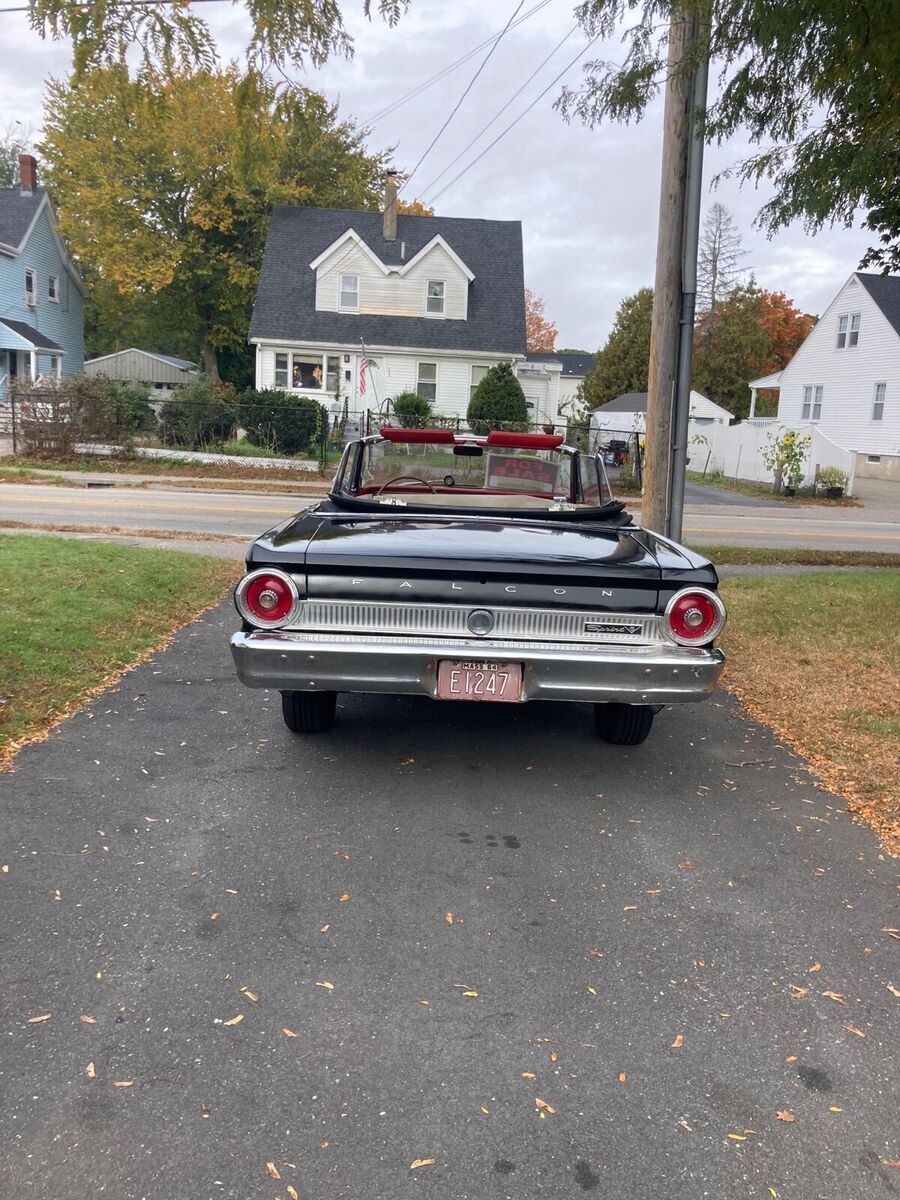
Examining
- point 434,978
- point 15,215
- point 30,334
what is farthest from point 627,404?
point 434,978

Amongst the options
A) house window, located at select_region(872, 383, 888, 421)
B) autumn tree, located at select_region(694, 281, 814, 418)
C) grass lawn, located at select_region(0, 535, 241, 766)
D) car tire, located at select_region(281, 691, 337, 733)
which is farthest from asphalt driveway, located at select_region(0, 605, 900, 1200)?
autumn tree, located at select_region(694, 281, 814, 418)

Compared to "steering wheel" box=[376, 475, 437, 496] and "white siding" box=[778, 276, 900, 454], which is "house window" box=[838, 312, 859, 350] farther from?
"steering wheel" box=[376, 475, 437, 496]

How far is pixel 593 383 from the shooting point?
52375 millimetres

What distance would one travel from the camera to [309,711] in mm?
4859

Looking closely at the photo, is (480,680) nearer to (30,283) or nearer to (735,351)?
(30,283)

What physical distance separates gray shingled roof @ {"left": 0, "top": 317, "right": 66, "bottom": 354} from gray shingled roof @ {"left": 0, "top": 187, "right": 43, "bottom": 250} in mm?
2777

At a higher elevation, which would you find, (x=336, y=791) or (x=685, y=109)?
(x=685, y=109)

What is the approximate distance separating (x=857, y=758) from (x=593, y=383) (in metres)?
49.3

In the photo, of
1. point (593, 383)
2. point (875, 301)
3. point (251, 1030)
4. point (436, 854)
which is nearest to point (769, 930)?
point (436, 854)

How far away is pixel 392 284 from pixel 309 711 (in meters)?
29.4

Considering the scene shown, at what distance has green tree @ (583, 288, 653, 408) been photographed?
49.0 metres

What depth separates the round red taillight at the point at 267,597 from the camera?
162 inches

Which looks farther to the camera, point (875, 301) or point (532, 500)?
point (875, 301)

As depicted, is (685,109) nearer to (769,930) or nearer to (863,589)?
(863,589)
